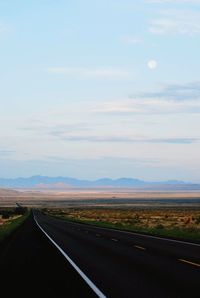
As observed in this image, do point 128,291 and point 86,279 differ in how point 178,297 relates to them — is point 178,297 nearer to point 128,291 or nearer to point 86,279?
point 128,291

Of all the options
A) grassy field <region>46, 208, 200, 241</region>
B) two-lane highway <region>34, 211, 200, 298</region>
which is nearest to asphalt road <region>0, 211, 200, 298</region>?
two-lane highway <region>34, 211, 200, 298</region>

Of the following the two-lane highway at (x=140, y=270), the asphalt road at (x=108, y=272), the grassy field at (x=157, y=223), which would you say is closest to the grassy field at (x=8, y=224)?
the grassy field at (x=157, y=223)

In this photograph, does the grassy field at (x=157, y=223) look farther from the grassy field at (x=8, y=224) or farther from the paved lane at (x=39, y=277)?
the paved lane at (x=39, y=277)

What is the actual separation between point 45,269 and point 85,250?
745cm

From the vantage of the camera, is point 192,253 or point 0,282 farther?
point 192,253

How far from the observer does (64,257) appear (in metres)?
20.8

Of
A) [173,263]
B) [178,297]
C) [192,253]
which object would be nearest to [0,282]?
[178,297]

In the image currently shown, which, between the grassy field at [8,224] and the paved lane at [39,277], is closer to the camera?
the paved lane at [39,277]

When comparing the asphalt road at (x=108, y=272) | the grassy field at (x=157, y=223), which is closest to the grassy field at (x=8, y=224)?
the grassy field at (x=157, y=223)

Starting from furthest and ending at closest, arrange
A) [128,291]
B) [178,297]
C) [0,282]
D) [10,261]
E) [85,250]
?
[85,250] < [10,261] < [0,282] < [128,291] < [178,297]

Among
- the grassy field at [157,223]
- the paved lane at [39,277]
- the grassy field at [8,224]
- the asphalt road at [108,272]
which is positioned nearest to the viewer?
the paved lane at [39,277]

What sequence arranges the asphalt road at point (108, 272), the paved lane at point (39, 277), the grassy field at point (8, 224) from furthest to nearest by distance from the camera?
the grassy field at point (8, 224) < the asphalt road at point (108, 272) < the paved lane at point (39, 277)

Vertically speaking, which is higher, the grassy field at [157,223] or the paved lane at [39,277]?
the grassy field at [157,223]

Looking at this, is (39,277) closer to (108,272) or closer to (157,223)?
(108,272)
